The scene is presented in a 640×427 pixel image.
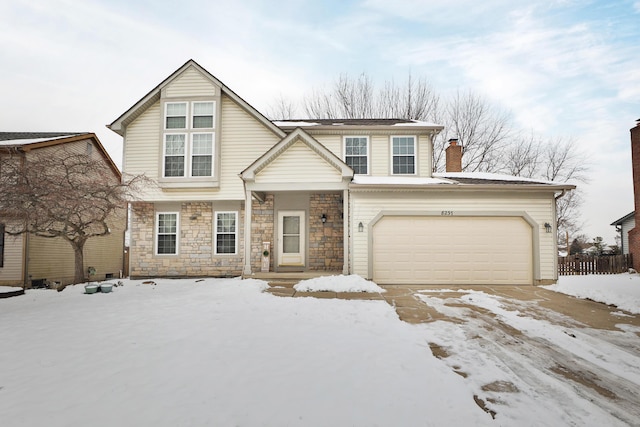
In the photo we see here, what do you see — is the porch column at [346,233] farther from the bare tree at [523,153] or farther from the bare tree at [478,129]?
the bare tree at [523,153]

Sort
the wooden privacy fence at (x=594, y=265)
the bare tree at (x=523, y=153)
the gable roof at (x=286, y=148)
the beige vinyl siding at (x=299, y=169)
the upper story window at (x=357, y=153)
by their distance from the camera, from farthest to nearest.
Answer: the bare tree at (x=523, y=153)
the wooden privacy fence at (x=594, y=265)
the upper story window at (x=357, y=153)
the beige vinyl siding at (x=299, y=169)
the gable roof at (x=286, y=148)

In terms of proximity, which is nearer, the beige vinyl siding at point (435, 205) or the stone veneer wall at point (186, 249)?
the beige vinyl siding at point (435, 205)

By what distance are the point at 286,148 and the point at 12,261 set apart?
37.8 feet

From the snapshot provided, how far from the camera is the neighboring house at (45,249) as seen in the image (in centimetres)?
1155

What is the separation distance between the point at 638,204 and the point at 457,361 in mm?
19895

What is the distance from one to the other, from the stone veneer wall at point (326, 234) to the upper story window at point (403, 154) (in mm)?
2660

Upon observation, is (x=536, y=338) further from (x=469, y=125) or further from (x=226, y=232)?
(x=469, y=125)

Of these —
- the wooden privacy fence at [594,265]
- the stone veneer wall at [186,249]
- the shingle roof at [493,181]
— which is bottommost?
the wooden privacy fence at [594,265]

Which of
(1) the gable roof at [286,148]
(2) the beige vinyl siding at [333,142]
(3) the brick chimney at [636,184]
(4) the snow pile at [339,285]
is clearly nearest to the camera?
(4) the snow pile at [339,285]

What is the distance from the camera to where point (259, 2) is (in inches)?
476

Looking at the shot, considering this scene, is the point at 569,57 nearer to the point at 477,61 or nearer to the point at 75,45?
the point at 477,61

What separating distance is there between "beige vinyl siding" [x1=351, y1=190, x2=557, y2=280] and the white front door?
2613 millimetres

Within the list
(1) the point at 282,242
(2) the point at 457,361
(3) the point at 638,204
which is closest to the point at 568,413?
(2) the point at 457,361

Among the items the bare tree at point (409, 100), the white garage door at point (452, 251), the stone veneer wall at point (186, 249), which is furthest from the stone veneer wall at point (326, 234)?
the bare tree at point (409, 100)
